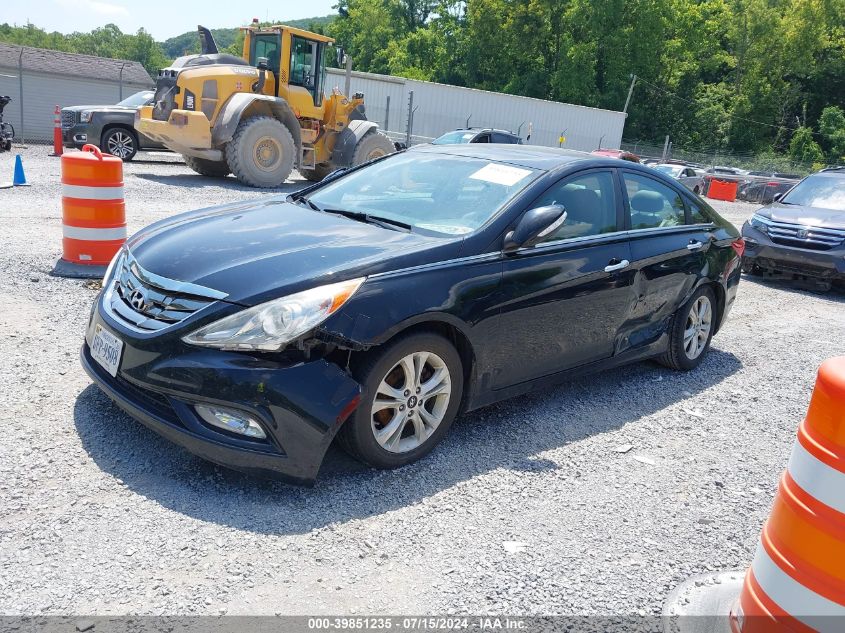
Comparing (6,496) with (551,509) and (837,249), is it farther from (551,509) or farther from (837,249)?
(837,249)

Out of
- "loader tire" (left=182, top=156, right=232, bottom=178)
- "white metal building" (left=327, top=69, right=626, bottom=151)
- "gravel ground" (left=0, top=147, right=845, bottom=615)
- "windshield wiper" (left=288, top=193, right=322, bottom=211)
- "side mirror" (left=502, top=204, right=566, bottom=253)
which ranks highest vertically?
"white metal building" (left=327, top=69, right=626, bottom=151)

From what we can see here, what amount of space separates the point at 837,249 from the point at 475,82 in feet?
190

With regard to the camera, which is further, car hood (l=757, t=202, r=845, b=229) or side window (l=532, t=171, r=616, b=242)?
car hood (l=757, t=202, r=845, b=229)

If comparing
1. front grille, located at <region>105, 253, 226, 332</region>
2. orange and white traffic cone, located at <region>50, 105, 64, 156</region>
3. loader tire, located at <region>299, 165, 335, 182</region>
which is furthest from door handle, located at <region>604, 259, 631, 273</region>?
orange and white traffic cone, located at <region>50, 105, 64, 156</region>

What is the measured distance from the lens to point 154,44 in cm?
13562

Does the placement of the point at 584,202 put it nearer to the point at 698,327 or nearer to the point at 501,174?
the point at 501,174

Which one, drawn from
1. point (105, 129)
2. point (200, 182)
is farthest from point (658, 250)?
point (105, 129)

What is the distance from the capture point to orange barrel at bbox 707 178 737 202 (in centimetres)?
2925

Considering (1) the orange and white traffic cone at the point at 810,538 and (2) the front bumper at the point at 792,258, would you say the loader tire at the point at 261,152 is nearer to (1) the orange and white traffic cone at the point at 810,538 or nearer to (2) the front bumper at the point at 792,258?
(2) the front bumper at the point at 792,258

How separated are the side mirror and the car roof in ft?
1.85

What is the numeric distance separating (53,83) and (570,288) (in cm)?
2886

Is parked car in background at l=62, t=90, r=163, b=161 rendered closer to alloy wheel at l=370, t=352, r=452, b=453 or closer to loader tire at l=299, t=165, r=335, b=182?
loader tire at l=299, t=165, r=335, b=182

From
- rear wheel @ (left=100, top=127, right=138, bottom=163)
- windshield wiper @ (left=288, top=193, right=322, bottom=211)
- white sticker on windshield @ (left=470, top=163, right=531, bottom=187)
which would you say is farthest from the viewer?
rear wheel @ (left=100, top=127, right=138, bottom=163)

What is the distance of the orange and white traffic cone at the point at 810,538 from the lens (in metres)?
2.17
